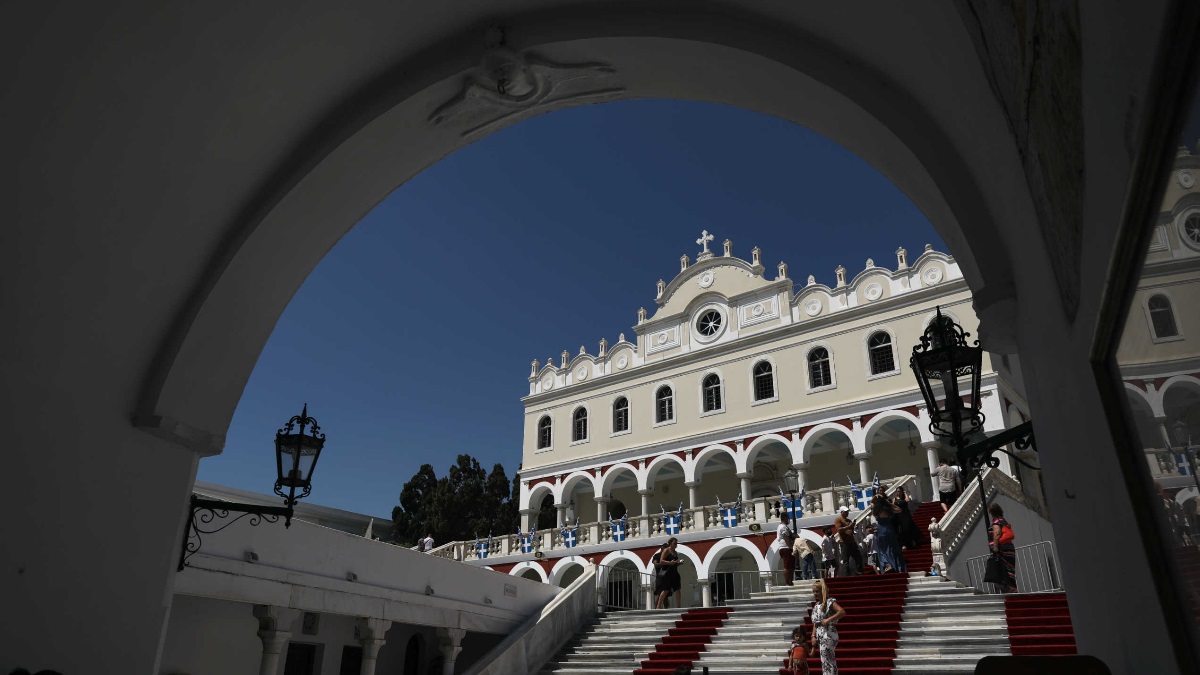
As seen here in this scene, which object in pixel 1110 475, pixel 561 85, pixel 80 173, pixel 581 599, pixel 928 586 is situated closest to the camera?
pixel 1110 475

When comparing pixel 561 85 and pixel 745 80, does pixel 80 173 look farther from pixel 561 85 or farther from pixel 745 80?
pixel 745 80

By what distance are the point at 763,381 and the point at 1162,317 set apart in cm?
2691

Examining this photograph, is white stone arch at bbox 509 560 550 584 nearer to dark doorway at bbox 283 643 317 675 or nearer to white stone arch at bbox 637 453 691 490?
white stone arch at bbox 637 453 691 490

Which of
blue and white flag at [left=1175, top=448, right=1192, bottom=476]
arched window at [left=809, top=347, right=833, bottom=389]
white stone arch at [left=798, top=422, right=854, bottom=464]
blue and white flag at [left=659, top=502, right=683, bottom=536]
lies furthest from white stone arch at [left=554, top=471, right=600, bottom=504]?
blue and white flag at [left=1175, top=448, right=1192, bottom=476]

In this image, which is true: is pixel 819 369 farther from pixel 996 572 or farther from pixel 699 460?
pixel 996 572

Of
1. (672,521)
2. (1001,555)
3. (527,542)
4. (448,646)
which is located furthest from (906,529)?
(527,542)

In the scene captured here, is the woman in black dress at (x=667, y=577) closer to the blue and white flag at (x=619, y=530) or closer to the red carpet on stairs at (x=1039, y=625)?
the red carpet on stairs at (x=1039, y=625)

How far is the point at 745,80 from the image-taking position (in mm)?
4289

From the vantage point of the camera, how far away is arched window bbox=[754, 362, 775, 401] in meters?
27.7

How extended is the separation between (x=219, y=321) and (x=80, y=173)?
1.32 meters

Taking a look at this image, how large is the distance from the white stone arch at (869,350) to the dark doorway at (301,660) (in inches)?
725

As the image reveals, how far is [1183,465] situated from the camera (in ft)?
5.37

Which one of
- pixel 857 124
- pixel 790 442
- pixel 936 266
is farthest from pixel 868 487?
pixel 857 124

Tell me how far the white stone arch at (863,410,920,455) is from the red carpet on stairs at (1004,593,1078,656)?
1298cm
